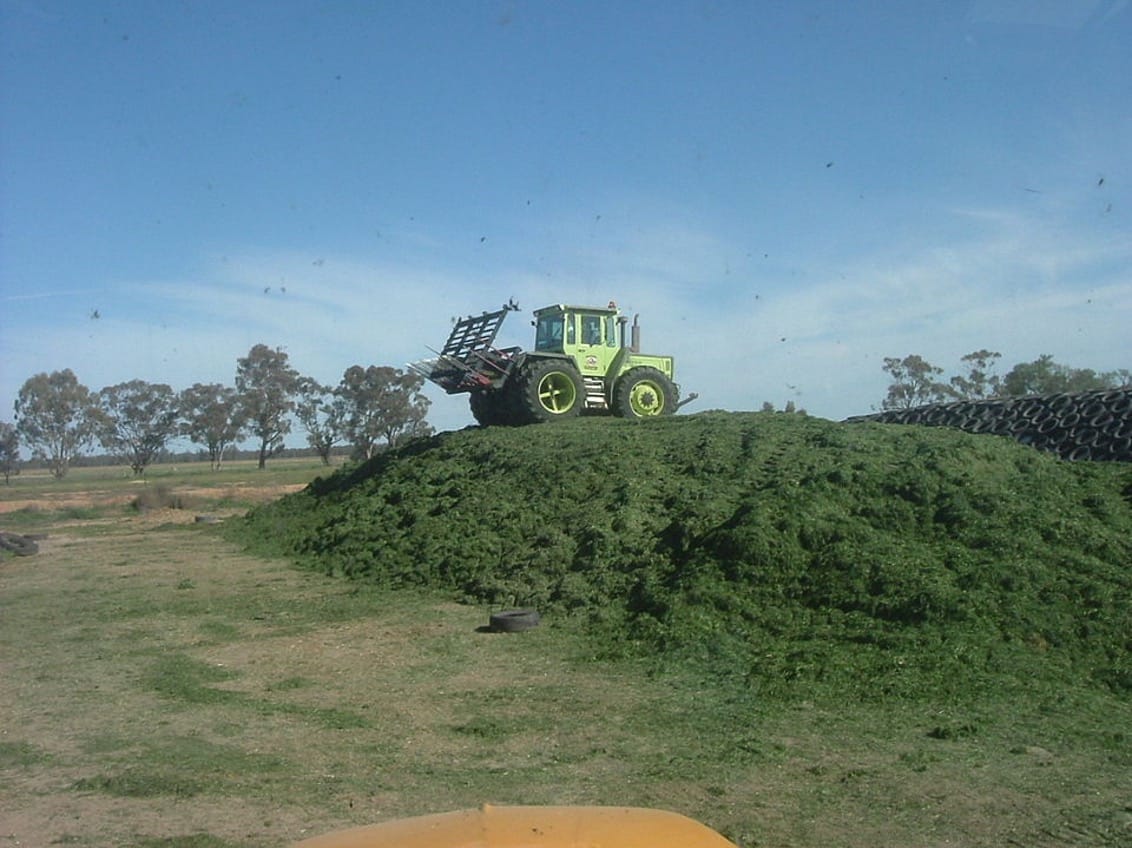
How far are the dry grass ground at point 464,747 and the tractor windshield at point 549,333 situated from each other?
10921 mm

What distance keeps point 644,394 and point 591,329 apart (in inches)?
71.2

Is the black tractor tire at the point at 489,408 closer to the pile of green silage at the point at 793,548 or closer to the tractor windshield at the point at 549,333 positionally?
the tractor windshield at the point at 549,333

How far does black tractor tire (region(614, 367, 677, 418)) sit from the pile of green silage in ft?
12.5

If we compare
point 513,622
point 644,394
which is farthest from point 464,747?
point 644,394

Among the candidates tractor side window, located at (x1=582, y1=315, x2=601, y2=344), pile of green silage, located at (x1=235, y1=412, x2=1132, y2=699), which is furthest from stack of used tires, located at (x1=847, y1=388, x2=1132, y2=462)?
tractor side window, located at (x1=582, y1=315, x2=601, y2=344)

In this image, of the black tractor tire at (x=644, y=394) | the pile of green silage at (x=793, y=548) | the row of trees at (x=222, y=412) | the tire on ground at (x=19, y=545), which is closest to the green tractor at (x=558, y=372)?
the black tractor tire at (x=644, y=394)

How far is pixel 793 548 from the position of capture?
1134cm

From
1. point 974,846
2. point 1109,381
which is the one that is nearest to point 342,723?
point 974,846

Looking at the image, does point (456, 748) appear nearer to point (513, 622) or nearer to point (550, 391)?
point (513, 622)

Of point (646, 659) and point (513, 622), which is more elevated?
point (513, 622)

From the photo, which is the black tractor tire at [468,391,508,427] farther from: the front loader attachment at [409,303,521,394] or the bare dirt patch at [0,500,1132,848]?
the bare dirt patch at [0,500,1132,848]

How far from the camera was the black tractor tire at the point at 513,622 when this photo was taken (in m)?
11.3

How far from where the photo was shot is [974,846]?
5449 mm

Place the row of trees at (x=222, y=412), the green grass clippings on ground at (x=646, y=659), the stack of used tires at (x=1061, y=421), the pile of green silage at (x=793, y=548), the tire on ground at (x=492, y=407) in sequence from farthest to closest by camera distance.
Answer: the row of trees at (x=222, y=412) < the tire on ground at (x=492, y=407) < the stack of used tires at (x=1061, y=421) < the pile of green silage at (x=793, y=548) < the green grass clippings on ground at (x=646, y=659)
